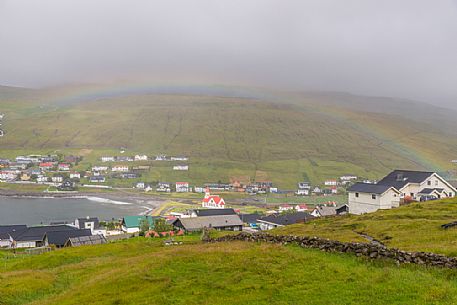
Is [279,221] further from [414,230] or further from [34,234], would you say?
[414,230]

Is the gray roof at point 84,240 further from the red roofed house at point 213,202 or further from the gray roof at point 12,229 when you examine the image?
the red roofed house at point 213,202

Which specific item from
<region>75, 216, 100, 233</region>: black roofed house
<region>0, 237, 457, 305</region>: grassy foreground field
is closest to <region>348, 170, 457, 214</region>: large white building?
<region>0, 237, 457, 305</region>: grassy foreground field

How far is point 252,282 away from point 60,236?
73659 mm

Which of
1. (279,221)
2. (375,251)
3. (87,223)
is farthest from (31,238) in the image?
(375,251)

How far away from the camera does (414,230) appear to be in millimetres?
35438

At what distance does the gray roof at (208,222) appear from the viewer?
304 feet

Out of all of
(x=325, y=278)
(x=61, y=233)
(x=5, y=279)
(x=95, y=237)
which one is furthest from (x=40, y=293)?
(x=61, y=233)

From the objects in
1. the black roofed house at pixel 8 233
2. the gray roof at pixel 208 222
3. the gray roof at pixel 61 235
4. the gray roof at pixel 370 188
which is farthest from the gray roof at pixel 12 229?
the gray roof at pixel 370 188

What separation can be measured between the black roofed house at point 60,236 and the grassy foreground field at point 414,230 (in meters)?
55.7

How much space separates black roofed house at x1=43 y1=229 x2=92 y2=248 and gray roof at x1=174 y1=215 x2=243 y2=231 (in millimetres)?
20965

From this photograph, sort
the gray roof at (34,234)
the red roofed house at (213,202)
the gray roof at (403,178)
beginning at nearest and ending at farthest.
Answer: the gray roof at (403,178) < the gray roof at (34,234) < the red roofed house at (213,202)

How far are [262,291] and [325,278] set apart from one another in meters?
2.82

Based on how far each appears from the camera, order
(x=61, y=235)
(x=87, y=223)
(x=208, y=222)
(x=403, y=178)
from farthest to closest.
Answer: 1. (x=87, y=223)
2. (x=208, y=222)
3. (x=61, y=235)
4. (x=403, y=178)

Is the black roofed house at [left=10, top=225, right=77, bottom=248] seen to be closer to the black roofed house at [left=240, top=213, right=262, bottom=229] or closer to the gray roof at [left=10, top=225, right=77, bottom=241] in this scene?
the gray roof at [left=10, top=225, right=77, bottom=241]
